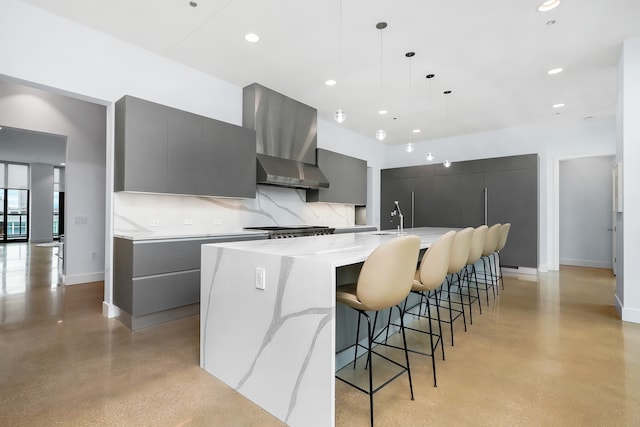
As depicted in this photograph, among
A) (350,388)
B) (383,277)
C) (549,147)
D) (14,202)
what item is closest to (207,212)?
(350,388)

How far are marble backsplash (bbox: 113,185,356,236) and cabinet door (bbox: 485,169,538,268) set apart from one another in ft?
10.5

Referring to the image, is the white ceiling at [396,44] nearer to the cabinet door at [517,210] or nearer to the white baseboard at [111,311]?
the cabinet door at [517,210]

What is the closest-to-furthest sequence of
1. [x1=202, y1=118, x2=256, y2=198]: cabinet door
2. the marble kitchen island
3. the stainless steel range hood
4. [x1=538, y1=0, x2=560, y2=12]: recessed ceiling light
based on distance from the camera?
the marble kitchen island
[x1=538, y1=0, x2=560, y2=12]: recessed ceiling light
[x1=202, y1=118, x2=256, y2=198]: cabinet door
the stainless steel range hood

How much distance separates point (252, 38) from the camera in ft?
10.6

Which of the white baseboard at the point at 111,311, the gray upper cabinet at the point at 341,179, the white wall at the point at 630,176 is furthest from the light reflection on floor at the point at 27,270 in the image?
the white wall at the point at 630,176

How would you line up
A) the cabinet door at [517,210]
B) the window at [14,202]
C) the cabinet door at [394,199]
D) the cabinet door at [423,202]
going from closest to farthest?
1. the cabinet door at [517,210]
2. the cabinet door at [423,202]
3. the cabinet door at [394,199]
4. the window at [14,202]

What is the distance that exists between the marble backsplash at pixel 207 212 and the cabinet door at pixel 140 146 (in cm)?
34

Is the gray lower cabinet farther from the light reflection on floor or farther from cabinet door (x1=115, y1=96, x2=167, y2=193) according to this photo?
the light reflection on floor

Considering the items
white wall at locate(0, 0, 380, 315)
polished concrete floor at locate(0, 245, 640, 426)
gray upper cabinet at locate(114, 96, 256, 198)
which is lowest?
polished concrete floor at locate(0, 245, 640, 426)

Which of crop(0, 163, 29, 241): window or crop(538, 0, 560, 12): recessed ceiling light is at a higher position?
crop(538, 0, 560, 12): recessed ceiling light

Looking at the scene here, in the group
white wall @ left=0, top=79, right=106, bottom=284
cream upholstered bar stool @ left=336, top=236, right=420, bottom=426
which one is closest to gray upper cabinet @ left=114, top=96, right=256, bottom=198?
white wall @ left=0, top=79, right=106, bottom=284

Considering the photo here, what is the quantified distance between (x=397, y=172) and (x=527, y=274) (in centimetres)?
318

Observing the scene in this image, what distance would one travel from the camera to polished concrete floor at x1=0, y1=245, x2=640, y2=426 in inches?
65.9

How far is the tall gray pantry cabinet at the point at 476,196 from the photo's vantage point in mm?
5570
